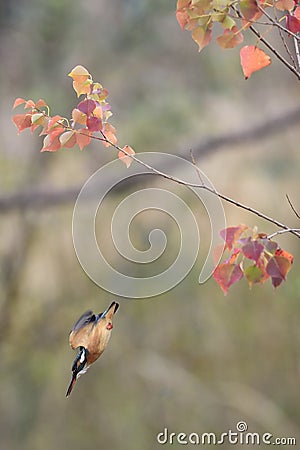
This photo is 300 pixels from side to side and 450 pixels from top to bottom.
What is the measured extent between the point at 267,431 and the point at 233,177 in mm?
1124

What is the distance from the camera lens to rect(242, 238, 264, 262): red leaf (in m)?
0.78

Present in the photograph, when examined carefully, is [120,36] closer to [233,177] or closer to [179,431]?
[233,177]

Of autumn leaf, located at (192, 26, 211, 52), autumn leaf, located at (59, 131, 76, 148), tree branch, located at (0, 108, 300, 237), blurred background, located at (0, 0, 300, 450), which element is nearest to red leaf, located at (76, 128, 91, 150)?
autumn leaf, located at (59, 131, 76, 148)

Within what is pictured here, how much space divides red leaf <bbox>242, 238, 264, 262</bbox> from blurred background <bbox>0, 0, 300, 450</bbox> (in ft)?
7.07

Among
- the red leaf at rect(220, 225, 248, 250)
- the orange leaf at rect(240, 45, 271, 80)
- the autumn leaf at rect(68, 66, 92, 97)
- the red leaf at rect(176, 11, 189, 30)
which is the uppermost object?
the red leaf at rect(176, 11, 189, 30)

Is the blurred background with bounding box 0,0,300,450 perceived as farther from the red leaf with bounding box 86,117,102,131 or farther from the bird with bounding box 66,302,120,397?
the bird with bounding box 66,302,120,397

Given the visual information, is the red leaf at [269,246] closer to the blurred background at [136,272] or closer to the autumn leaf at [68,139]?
the autumn leaf at [68,139]

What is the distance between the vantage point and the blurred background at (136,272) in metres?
3.03

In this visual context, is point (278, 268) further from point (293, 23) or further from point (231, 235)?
point (293, 23)

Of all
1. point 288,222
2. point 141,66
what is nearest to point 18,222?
point 141,66

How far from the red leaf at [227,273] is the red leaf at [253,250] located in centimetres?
6

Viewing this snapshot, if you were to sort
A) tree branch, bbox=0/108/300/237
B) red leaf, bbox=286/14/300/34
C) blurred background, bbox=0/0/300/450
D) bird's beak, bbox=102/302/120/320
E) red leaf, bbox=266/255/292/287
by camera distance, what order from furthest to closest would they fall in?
1. blurred background, bbox=0/0/300/450
2. tree branch, bbox=0/108/300/237
3. red leaf, bbox=286/14/300/34
4. red leaf, bbox=266/255/292/287
5. bird's beak, bbox=102/302/120/320

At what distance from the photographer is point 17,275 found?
121 inches

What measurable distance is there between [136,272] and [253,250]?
7.56 ft
